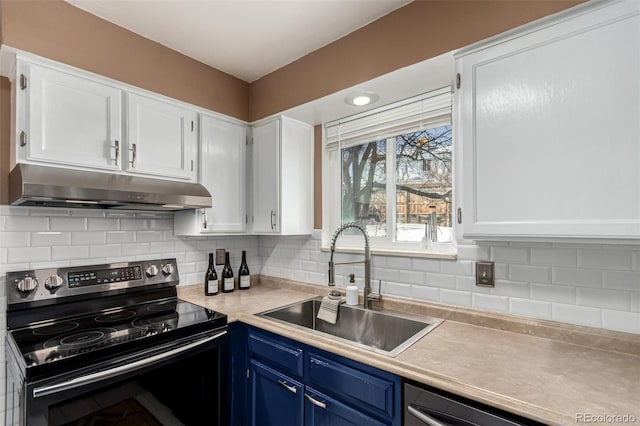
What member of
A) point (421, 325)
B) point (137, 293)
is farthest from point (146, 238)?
point (421, 325)

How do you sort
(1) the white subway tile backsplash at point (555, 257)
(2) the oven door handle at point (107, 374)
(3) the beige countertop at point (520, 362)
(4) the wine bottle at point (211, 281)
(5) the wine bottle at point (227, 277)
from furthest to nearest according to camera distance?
(5) the wine bottle at point (227, 277) → (4) the wine bottle at point (211, 281) → (1) the white subway tile backsplash at point (555, 257) → (2) the oven door handle at point (107, 374) → (3) the beige countertop at point (520, 362)

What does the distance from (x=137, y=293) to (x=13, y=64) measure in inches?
50.6

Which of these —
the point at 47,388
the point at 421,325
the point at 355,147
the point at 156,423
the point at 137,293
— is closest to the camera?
the point at 47,388

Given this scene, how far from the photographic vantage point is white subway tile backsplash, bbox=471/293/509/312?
1.50 m

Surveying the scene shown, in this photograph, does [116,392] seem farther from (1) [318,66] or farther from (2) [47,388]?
(1) [318,66]

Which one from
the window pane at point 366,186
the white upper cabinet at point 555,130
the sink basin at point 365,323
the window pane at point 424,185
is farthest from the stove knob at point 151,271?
the white upper cabinet at point 555,130

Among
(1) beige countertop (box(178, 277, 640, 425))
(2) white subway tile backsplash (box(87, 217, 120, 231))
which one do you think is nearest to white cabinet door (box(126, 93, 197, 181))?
(2) white subway tile backsplash (box(87, 217, 120, 231))

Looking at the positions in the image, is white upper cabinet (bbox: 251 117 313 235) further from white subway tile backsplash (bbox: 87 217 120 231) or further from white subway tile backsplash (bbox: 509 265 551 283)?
white subway tile backsplash (bbox: 509 265 551 283)

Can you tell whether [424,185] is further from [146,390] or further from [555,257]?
[146,390]

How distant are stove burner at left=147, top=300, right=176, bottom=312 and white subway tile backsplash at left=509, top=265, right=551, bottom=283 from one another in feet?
5.93

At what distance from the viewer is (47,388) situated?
1.12 meters

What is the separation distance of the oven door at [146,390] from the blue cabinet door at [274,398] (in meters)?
0.16

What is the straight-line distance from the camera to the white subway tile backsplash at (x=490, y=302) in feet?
4.91

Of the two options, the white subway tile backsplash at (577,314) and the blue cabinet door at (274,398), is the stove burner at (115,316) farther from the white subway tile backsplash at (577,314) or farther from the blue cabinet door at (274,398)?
the white subway tile backsplash at (577,314)
